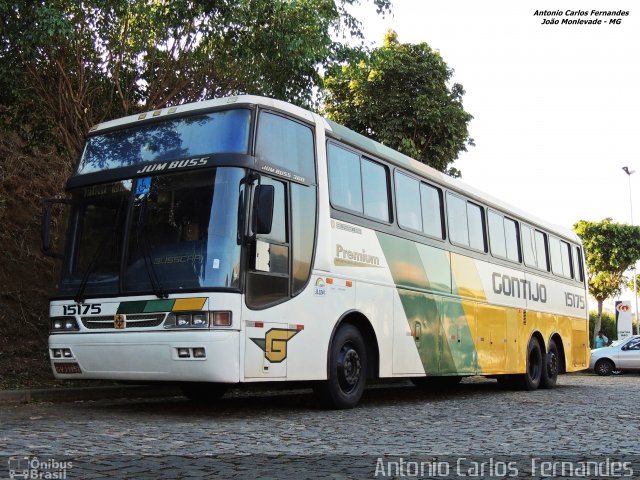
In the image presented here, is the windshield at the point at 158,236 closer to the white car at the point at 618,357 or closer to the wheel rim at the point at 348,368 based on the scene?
the wheel rim at the point at 348,368

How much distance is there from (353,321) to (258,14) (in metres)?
5.92

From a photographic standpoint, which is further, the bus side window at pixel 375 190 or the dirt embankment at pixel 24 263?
the dirt embankment at pixel 24 263

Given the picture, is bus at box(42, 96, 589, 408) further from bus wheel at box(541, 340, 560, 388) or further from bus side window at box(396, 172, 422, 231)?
bus wheel at box(541, 340, 560, 388)

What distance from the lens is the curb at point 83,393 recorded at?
10078 mm

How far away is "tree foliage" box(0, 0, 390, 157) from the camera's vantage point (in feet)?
41.0

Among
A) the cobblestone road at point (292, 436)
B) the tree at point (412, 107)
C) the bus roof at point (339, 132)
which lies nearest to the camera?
the cobblestone road at point (292, 436)

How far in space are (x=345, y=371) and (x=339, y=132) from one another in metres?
3.08

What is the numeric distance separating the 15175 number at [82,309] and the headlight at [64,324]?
8cm

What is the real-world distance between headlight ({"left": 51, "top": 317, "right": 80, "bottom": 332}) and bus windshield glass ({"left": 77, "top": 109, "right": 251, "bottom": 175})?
178 centimetres

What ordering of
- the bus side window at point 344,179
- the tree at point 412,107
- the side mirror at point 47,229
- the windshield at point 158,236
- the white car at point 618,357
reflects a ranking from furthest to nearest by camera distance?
the white car at point 618,357 → the tree at point 412,107 → the bus side window at point 344,179 → the side mirror at point 47,229 → the windshield at point 158,236

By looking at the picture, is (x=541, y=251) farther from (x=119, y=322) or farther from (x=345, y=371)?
(x=119, y=322)

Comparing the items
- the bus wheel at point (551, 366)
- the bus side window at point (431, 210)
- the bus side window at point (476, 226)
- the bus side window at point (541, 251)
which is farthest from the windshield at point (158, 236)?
the bus wheel at point (551, 366)

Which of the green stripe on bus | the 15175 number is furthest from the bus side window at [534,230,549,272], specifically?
the 15175 number

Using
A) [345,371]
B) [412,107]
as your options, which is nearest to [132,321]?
[345,371]
